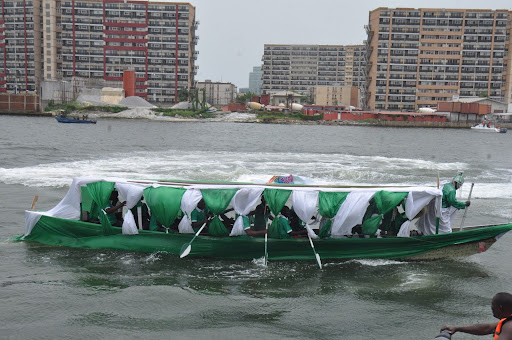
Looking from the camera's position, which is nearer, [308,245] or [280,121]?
[308,245]

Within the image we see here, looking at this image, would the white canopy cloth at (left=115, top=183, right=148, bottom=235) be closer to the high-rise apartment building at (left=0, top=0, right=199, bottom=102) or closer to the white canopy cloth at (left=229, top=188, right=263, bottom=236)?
the white canopy cloth at (left=229, top=188, right=263, bottom=236)

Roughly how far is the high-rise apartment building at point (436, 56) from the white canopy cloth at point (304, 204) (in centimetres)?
11517

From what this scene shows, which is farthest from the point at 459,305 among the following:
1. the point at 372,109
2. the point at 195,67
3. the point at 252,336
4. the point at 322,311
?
the point at 195,67

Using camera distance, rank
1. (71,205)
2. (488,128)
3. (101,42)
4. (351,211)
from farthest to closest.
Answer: (101,42)
(488,128)
(71,205)
(351,211)

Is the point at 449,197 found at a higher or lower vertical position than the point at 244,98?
lower

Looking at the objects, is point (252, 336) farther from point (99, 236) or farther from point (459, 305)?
point (99, 236)

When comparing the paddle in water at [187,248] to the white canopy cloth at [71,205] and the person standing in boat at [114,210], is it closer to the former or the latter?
the person standing in boat at [114,210]

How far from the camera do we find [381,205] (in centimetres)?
1309

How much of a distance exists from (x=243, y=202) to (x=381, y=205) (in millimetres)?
3429

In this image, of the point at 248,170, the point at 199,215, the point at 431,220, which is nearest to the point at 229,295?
the point at 199,215

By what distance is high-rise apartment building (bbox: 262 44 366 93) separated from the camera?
185 m

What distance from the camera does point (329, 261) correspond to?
13.8m

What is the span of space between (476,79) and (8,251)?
12651cm

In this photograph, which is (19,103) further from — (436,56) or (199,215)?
(199,215)
